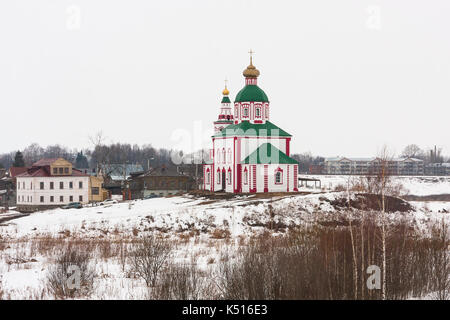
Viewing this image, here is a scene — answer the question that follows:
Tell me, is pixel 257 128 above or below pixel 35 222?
above

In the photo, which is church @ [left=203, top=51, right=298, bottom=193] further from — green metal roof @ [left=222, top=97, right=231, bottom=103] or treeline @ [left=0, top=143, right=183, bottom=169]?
treeline @ [left=0, top=143, right=183, bottom=169]

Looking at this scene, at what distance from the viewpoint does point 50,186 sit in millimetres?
61312

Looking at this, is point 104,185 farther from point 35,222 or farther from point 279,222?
point 279,222

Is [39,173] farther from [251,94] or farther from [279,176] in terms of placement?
[279,176]

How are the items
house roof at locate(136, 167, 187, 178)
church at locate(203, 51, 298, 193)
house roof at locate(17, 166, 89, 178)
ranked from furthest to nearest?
house roof at locate(136, 167, 187, 178)
house roof at locate(17, 166, 89, 178)
church at locate(203, 51, 298, 193)

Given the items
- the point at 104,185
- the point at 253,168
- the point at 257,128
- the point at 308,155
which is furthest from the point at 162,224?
the point at 308,155

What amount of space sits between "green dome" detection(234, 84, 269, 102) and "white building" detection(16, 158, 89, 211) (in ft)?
66.0

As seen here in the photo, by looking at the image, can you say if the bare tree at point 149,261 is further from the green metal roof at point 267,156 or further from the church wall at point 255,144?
the church wall at point 255,144

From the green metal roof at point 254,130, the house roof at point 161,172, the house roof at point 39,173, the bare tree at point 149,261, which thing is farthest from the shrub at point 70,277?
the house roof at point 161,172

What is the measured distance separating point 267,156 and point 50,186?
80.6 feet

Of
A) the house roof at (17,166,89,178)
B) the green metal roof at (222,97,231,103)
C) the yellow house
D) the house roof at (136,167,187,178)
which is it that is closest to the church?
the green metal roof at (222,97,231,103)

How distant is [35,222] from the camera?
39.4 meters

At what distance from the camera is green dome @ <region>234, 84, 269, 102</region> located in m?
55.2
